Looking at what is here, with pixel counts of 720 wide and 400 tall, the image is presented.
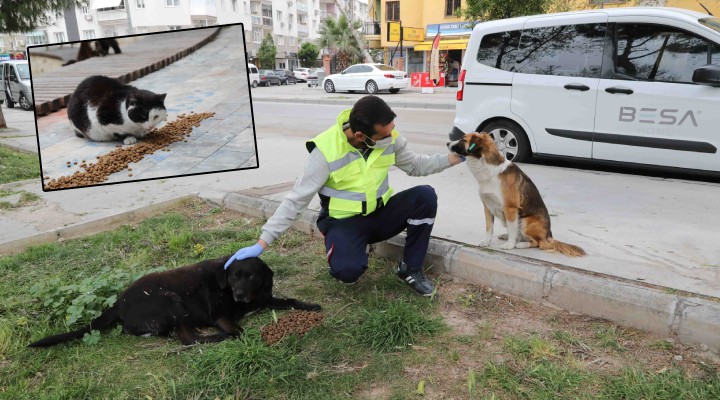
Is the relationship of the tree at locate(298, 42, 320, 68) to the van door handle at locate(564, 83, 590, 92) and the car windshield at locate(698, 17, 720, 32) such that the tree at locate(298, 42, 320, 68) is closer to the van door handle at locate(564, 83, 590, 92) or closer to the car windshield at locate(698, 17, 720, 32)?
the van door handle at locate(564, 83, 590, 92)

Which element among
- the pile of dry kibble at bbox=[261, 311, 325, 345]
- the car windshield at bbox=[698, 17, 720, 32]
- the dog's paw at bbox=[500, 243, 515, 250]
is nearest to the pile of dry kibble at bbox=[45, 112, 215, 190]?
the pile of dry kibble at bbox=[261, 311, 325, 345]

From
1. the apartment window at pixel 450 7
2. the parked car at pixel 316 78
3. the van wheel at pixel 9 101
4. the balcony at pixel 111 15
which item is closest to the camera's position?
the van wheel at pixel 9 101

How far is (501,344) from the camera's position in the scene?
264 centimetres

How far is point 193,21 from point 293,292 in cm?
4787

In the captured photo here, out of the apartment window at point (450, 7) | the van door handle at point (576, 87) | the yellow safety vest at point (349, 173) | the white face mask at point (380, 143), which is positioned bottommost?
the yellow safety vest at point (349, 173)

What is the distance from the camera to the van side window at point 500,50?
657 cm

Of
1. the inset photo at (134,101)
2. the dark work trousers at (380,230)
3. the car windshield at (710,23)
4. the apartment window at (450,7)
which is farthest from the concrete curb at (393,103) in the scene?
the apartment window at (450,7)

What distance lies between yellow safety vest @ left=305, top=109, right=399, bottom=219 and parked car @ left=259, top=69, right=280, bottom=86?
36.8 meters

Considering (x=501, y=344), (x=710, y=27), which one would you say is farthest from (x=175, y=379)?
(x=710, y=27)

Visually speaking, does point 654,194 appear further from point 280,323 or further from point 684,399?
point 280,323

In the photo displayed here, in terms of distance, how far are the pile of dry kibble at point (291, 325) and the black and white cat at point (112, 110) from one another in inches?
50.7

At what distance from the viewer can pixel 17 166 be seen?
7.37m

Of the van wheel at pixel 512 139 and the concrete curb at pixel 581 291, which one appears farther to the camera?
the van wheel at pixel 512 139

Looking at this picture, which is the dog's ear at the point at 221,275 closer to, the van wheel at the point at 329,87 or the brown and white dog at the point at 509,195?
the brown and white dog at the point at 509,195
